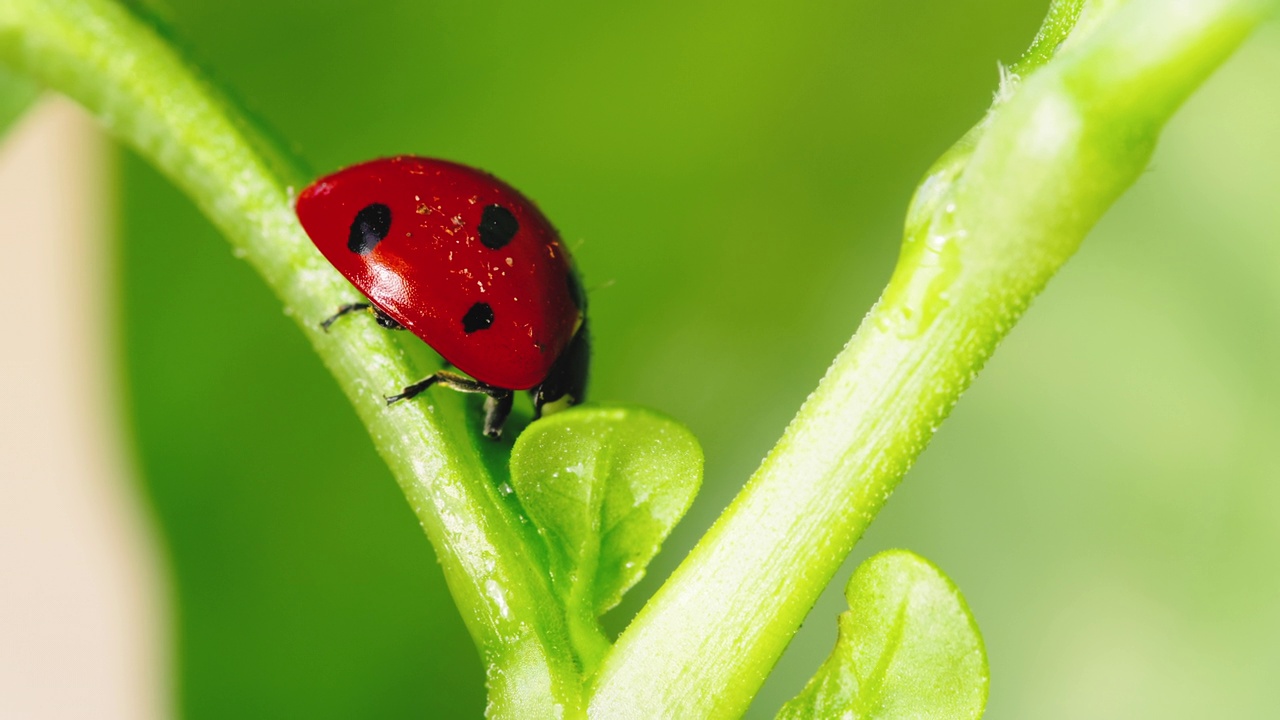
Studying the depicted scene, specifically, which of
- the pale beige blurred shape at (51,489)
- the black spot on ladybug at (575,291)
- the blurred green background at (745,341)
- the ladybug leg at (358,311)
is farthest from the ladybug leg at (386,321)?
the pale beige blurred shape at (51,489)

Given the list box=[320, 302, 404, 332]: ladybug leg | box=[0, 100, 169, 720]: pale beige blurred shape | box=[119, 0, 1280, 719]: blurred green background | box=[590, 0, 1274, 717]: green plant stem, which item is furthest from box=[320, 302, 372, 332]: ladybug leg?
box=[0, 100, 169, 720]: pale beige blurred shape

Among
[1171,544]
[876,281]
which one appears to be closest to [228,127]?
[876,281]

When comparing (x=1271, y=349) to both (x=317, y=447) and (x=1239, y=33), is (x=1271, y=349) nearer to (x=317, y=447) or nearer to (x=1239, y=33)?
(x=1239, y=33)

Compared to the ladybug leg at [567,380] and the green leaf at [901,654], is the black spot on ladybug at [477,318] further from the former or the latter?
the green leaf at [901,654]

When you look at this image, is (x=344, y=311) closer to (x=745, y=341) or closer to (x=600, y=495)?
(x=600, y=495)

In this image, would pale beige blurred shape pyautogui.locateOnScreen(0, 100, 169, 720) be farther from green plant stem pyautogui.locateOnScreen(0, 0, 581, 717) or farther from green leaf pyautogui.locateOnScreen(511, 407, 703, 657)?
green leaf pyautogui.locateOnScreen(511, 407, 703, 657)


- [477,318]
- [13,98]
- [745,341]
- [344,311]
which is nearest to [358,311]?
[344,311]
